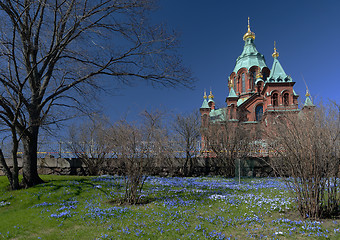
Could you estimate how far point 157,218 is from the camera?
211 inches

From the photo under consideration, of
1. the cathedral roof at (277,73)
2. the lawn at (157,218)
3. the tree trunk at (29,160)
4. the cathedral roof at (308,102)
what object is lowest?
the lawn at (157,218)

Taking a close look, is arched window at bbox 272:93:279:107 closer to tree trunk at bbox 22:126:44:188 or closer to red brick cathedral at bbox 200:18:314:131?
red brick cathedral at bbox 200:18:314:131

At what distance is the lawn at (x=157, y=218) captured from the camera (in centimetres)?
447

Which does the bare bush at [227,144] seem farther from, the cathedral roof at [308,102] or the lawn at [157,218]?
the cathedral roof at [308,102]

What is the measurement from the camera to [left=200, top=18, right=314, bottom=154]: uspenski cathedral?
34.2 meters

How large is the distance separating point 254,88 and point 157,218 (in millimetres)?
43556

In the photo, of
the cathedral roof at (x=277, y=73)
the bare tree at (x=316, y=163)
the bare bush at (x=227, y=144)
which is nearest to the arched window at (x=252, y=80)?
the cathedral roof at (x=277, y=73)

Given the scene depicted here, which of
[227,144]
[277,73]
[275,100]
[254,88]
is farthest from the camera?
[254,88]

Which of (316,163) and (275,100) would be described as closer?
(316,163)

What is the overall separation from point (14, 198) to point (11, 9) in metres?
6.77

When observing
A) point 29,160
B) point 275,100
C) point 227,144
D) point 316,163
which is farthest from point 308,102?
Result: point 275,100

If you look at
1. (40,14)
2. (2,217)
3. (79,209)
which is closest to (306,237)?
(79,209)

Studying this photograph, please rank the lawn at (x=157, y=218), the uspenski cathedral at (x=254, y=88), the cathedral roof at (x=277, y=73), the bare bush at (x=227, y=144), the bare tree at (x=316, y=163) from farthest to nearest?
the cathedral roof at (x=277, y=73) → the uspenski cathedral at (x=254, y=88) → the bare bush at (x=227, y=144) → the bare tree at (x=316, y=163) → the lawn at (x=157, y=218)

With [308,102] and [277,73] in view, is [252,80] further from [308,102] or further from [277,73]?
[308,102]
